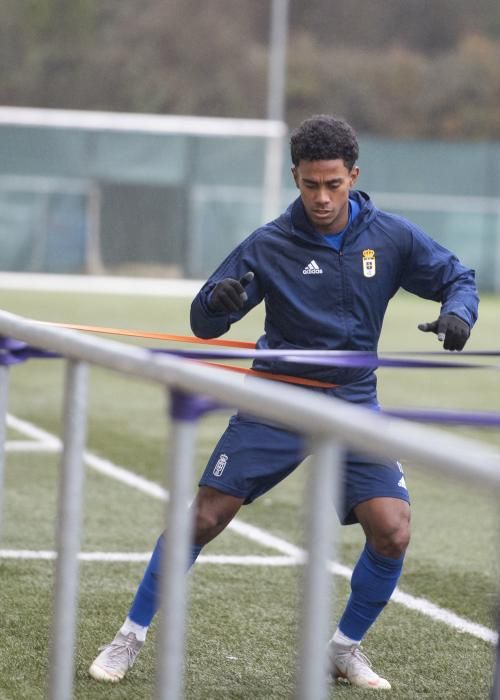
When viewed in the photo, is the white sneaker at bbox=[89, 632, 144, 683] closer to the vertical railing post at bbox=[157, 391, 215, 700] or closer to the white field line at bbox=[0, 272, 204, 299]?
the vertical railing post at bbox=[157, 391, 215, 700]

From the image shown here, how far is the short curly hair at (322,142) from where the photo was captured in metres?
4.35

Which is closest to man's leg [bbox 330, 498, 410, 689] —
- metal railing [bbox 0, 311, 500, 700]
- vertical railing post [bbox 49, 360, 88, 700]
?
metal railing [bbox 0, 311, 500, 700]

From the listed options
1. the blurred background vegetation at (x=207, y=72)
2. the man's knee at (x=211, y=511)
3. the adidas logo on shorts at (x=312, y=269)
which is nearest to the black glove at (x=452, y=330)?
the adidas logo on shorts at (x=312, y=269)

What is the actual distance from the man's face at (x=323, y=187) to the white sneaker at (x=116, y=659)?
1399 millimetres

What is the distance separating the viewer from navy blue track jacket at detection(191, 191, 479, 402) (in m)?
4.44

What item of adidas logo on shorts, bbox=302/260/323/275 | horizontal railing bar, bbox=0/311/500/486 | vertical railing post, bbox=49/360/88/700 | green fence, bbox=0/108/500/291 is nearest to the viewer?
horizontal railing bar, bbox=0/311/500/486

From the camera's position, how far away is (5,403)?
363cm

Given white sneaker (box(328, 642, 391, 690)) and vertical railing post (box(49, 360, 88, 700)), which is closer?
vertical railing post (box(49, 360, 88, 700))

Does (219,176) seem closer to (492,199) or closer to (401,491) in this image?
(492,199)

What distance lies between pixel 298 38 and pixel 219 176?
2746 cm

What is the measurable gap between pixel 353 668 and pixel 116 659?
28.5 inches

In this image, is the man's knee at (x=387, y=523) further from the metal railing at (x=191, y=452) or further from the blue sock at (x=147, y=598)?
the metal railing at (x=191, y=452)

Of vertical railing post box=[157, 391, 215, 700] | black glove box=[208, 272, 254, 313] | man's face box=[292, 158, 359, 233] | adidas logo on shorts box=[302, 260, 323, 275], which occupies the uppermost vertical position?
man's face box=[292, 158, 359, 233]

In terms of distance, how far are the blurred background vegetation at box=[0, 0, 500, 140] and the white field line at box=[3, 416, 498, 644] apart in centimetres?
3954
